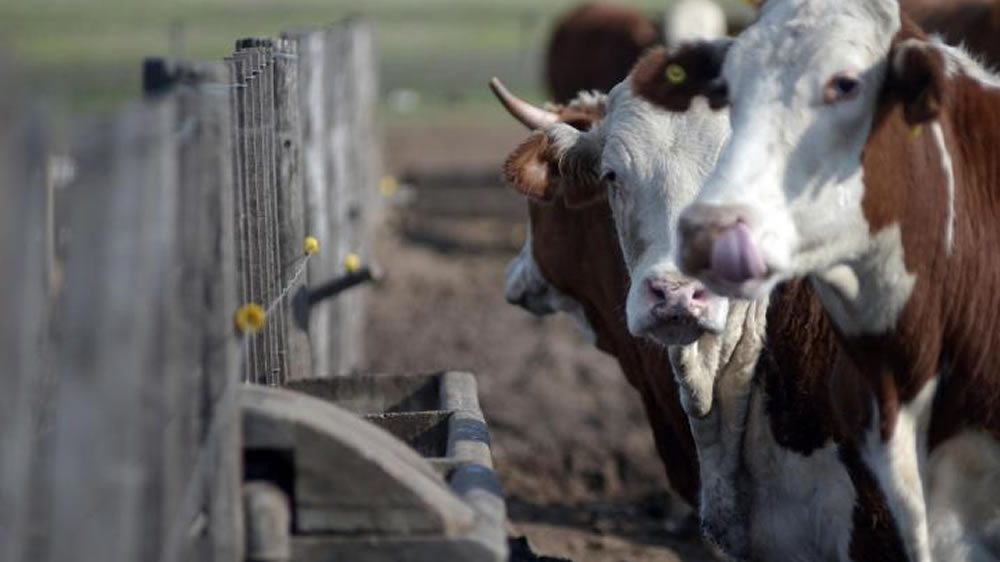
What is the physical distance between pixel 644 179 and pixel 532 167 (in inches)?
27.0

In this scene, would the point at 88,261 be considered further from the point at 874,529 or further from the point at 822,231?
the point at 874,529

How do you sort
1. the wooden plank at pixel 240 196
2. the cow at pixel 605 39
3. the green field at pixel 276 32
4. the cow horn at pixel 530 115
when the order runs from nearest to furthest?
the wooden plank at pixel 240 196 < the cow horn at pixel 530 115 < the cow at pixel 605 39 < the green field at pixel 276 32

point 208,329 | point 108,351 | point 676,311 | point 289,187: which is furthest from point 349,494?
point 289,187

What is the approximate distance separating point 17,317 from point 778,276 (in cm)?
176

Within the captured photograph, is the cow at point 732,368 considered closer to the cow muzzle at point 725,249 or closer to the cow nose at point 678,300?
the cow nose at point 678,300

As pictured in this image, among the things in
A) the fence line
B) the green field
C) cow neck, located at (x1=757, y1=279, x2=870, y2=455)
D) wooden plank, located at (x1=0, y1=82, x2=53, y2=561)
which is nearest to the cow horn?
the fence line

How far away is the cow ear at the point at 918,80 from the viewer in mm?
4617

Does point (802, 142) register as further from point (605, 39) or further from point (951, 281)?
point (605, 39)

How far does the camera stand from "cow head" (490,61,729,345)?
5891 mm

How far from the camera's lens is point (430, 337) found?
43.2 ft

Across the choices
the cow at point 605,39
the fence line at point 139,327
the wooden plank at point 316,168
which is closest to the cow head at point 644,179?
the fence line at point 139,327

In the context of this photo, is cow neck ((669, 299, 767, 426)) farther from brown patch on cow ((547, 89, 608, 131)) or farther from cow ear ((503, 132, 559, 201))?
brown patch on cow ((547, 89, 608, 131))

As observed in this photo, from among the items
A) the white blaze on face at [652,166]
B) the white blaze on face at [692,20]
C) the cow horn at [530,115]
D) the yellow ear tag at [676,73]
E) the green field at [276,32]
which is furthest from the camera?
the green field at [276,32]

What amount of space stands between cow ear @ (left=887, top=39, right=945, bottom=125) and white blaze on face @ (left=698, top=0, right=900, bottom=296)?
0.19 feet
